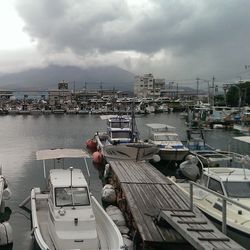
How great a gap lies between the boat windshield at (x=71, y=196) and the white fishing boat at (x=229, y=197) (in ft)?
14.7

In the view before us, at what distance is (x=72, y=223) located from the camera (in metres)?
14.4

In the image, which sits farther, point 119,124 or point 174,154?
point 119,124

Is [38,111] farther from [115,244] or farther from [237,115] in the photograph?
[115,244]

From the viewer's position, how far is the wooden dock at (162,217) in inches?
447

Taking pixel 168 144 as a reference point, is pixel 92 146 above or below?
below

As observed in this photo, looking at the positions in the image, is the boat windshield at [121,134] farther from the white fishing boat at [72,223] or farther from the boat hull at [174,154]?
the white fishing boat at [72,223]

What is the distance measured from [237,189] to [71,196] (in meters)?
6.73

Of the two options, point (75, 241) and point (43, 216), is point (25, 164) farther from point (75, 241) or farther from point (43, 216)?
point (75, 241)

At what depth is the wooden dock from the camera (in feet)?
37.2

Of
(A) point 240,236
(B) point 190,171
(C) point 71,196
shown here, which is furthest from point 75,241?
(B) point 190,171

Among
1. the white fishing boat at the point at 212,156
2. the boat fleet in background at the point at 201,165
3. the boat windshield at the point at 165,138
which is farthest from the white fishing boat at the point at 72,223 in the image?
the boat windshield at the point at 165,138

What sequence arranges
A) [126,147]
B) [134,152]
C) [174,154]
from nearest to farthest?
[134,152] < [126,147] < [174,154]

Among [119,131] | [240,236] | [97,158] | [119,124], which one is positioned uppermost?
[119,124]

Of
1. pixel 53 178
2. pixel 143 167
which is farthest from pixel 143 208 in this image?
pixel 143 167
